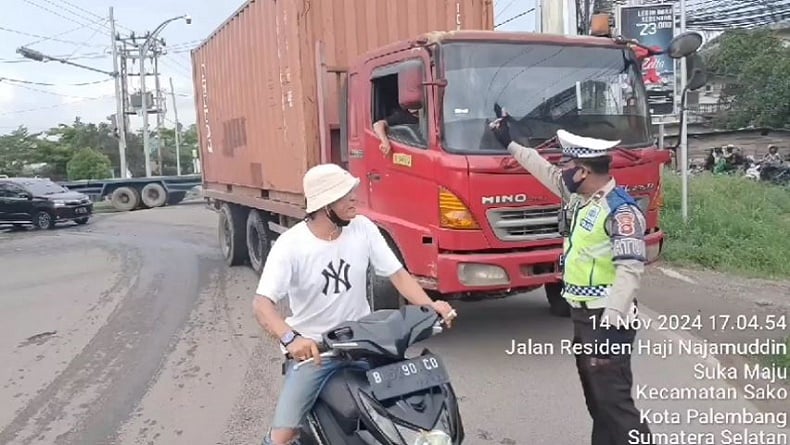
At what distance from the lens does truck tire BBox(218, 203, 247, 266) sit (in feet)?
34.5

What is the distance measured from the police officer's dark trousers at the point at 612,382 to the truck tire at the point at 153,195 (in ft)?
84.6

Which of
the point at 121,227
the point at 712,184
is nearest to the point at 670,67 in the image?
the point at 712,184

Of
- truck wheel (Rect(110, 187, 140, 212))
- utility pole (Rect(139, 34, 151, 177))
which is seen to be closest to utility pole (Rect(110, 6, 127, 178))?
utility pole (Rect(139, 34, 151, 177))

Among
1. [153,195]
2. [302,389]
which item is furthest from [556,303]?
[153,195]

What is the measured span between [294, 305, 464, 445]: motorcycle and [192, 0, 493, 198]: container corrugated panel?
4.39 meters

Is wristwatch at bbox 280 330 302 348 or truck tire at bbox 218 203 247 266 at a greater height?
wristwatch at bbox 280 330 302 348

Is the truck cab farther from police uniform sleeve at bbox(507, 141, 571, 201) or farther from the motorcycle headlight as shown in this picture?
the motorcycle headlight

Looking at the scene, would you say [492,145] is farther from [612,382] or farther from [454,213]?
[612,382]

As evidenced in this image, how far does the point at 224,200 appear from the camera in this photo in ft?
36.0

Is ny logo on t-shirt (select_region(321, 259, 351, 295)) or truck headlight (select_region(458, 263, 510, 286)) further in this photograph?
truck headlight (select_region(458, 263, 510, 286))

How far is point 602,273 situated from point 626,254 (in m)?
0.21

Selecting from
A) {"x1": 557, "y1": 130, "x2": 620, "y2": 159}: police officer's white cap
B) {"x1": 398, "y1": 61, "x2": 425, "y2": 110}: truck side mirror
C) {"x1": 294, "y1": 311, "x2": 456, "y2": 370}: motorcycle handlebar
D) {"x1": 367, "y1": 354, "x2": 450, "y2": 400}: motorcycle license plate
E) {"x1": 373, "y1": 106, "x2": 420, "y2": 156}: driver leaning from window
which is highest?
{"x1": 398, "y1": 61, "x2": 425, "y2": 110}: truck side mirror

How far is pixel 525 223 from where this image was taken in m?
5.22

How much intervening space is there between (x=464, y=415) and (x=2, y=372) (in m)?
3.84
